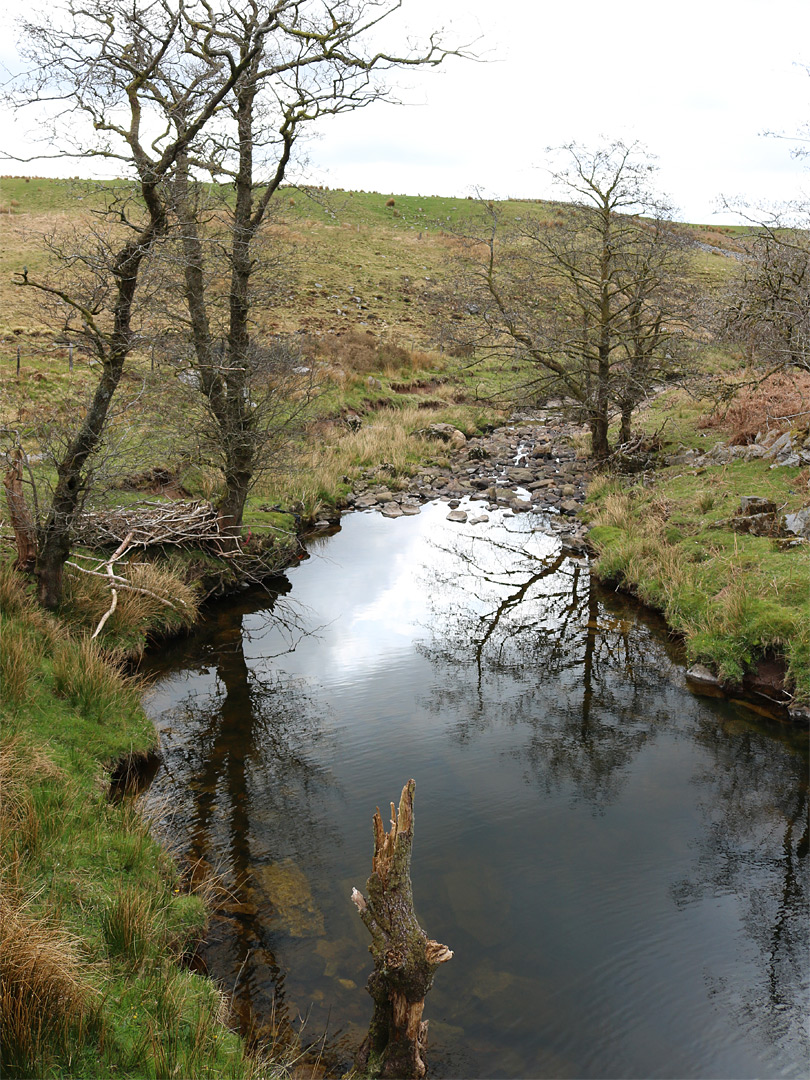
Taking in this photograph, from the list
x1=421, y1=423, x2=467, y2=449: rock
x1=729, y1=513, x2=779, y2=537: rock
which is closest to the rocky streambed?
x1=421, y1=423, x2=467, y2=449: rock

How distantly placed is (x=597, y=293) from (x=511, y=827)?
13.5m

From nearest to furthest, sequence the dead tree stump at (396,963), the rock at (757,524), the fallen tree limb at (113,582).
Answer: the dead tree stump at (396,963) < the fallen tree limb at (113,582) < the rock at (757,524)

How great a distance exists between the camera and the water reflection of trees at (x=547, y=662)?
7875 millimetres

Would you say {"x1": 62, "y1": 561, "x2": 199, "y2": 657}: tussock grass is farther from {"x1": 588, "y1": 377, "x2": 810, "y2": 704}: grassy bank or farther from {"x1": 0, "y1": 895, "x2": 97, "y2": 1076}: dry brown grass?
{"x1": 588, "y1": 377, "x2": 810, "y2": 704}: grassy bank

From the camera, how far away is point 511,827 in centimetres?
666

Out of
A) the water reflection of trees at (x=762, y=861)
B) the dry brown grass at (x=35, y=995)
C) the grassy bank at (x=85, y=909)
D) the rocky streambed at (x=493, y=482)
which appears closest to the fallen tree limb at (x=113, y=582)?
the grassy bank at (x=85, y=909)

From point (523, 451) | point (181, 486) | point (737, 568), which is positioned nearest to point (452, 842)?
point (737, 568)

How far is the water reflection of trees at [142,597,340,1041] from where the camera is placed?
504 centimetres

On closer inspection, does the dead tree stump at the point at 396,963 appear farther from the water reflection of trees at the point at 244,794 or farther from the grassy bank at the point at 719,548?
the grassy bank at the point at 719,548

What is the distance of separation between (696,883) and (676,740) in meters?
2.20

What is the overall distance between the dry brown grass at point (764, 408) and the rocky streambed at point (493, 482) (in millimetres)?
3390

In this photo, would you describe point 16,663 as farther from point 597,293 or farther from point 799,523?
point 597,293

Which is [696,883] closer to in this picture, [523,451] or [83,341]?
[83,341]

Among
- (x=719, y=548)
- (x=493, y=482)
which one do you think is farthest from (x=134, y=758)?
(x=493, y=482)
